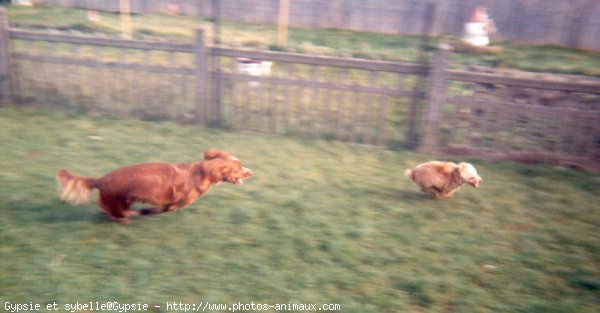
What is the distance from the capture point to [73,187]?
4273mm

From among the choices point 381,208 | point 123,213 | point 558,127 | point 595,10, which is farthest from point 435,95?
point 595,10

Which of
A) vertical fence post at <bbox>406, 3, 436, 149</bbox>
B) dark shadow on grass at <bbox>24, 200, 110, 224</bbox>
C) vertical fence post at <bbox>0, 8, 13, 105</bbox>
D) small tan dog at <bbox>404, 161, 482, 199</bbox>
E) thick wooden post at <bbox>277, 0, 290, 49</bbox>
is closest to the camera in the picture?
dark shadow on grass at <bbox>24, 200, 110, 224</bbox>

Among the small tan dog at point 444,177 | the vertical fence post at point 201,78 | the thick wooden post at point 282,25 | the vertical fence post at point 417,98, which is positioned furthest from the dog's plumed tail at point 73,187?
the thick wooden post at point 282,25

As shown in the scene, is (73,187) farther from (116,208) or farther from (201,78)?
(201,78)

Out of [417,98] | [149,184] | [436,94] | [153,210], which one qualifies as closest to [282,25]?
[417,98]

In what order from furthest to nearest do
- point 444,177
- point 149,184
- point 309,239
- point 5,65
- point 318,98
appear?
point 5,65, point 318,98, point 444,177, point 309,239, point 149,184

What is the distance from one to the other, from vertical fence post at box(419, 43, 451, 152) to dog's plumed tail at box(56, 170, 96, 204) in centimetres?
417

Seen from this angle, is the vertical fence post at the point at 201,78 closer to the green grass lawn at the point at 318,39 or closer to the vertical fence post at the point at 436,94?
the vertical fence post at the point at 436,94

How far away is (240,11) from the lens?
15539 millimetres

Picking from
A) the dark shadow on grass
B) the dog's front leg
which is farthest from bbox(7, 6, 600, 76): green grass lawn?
the dog's front leg

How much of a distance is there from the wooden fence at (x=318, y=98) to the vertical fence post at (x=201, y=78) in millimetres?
14

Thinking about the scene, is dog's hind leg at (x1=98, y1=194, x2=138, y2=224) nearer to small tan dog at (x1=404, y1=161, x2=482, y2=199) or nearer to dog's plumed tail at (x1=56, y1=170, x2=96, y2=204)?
dog's plumed tail at (x1=56, y1=170, x2=96, y2=204)

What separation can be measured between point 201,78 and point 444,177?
143 inches

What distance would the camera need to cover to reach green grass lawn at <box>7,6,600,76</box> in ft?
39.4
